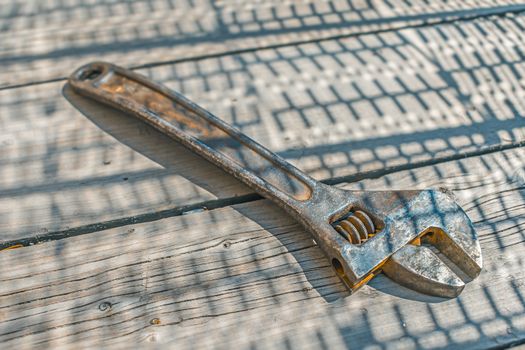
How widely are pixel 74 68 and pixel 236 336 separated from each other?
84 centimetres

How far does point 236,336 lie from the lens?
897 millimetres

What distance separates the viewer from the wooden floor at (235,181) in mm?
917

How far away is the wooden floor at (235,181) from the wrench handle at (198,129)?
5cm

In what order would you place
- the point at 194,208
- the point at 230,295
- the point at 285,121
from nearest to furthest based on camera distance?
1. the point at 230,295
2. the point at 194,208
3. the point at 285,121

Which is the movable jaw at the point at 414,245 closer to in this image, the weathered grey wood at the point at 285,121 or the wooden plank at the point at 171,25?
the weathered grey wood at the point at 285,121

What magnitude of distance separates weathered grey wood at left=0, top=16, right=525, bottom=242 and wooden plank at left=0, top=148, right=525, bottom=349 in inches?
3.3

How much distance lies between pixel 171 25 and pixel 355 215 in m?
0.82

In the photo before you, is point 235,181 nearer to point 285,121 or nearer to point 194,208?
point 194,208

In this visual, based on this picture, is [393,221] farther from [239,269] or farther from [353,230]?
[239,269]

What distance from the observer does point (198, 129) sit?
113 centimetres

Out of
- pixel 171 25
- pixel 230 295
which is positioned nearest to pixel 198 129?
pixel 230 295

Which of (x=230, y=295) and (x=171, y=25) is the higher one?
(x=171, y=25)

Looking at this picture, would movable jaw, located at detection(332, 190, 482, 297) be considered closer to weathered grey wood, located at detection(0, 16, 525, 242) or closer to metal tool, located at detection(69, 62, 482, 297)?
metal tool, located at detection(69, 62, 482, 297)

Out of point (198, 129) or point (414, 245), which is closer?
point (414, 245)
